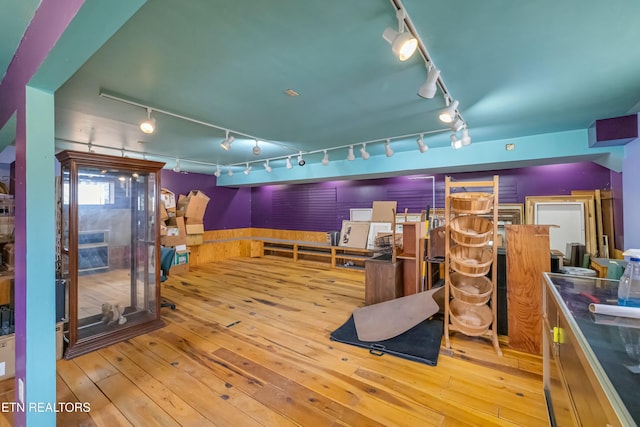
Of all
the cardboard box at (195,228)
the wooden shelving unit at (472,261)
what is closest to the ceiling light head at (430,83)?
the wooden shelving unit at (472,261)

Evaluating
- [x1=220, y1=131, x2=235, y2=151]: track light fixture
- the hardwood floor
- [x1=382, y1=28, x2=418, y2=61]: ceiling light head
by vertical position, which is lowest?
the hardwood floor

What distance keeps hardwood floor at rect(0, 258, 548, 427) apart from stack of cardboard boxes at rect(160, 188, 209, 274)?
2987mm

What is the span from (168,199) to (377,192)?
4910 mm

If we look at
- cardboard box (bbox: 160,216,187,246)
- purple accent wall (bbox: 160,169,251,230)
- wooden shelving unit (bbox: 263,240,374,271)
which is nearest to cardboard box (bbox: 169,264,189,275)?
cardboard box (bbox: 160,216,187,246)

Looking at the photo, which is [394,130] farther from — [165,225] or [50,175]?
[165,225]

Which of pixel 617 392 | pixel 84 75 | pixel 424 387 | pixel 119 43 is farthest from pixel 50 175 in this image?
pixel 424 387

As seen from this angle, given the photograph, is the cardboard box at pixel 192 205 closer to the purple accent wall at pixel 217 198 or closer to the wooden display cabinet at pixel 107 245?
the purple accent wall at pixel 217 198

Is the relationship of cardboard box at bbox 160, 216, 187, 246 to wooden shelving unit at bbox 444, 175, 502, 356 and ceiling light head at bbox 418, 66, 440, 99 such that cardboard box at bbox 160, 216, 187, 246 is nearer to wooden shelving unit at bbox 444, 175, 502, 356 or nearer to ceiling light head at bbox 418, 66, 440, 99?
wooden shelving unit at bbox 444, 175, 502, 356

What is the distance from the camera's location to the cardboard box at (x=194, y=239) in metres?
6.71

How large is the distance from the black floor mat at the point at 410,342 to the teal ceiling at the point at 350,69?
2.51 m

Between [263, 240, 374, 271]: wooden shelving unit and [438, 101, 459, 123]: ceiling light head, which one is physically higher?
[438, 101, 459, 123]: ceiling light head

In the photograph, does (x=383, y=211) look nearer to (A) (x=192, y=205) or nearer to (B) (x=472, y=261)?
(B) (x=472, y=261)

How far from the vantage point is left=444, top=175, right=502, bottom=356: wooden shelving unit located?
2.60m

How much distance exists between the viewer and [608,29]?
1.68 m
